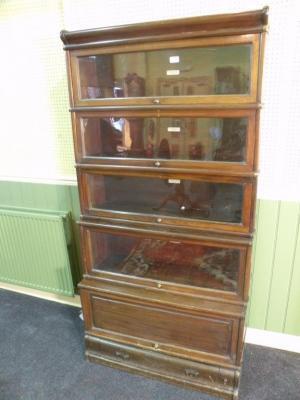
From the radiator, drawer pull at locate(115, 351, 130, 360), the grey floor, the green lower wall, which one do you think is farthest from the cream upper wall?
drawer pull at locate(115, 351, 130, 360)

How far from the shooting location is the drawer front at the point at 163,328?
1.54 m

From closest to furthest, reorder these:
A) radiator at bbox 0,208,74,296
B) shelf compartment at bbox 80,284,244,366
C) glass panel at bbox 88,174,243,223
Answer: glass panel at bbox 88,174,243,223 < shelf compartment at bbox 80,284,244,366 < radiator at bbox 0,208,74,296

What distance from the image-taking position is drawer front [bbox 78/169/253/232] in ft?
4.45

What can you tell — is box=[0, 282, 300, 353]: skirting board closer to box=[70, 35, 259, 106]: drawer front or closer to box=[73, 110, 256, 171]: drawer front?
box=[73, 110, 256, 171]: drawer front

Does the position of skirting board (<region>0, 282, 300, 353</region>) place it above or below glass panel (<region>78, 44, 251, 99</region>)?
below

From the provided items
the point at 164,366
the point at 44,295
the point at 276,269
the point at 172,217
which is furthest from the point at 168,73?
the point at 44,295

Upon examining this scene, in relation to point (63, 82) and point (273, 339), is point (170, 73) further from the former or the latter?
point (273, 339)

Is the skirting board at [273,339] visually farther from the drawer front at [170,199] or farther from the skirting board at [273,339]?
the drawer front at [170,199]

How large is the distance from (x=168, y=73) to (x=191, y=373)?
5.16ft

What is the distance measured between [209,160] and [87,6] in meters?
1.16

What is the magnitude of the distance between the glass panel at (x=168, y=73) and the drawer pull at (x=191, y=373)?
56.7 inches

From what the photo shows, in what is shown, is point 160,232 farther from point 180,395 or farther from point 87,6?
point 87,6

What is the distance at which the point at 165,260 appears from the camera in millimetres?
1743

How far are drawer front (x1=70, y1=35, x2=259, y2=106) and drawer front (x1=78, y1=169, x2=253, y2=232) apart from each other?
354mm
